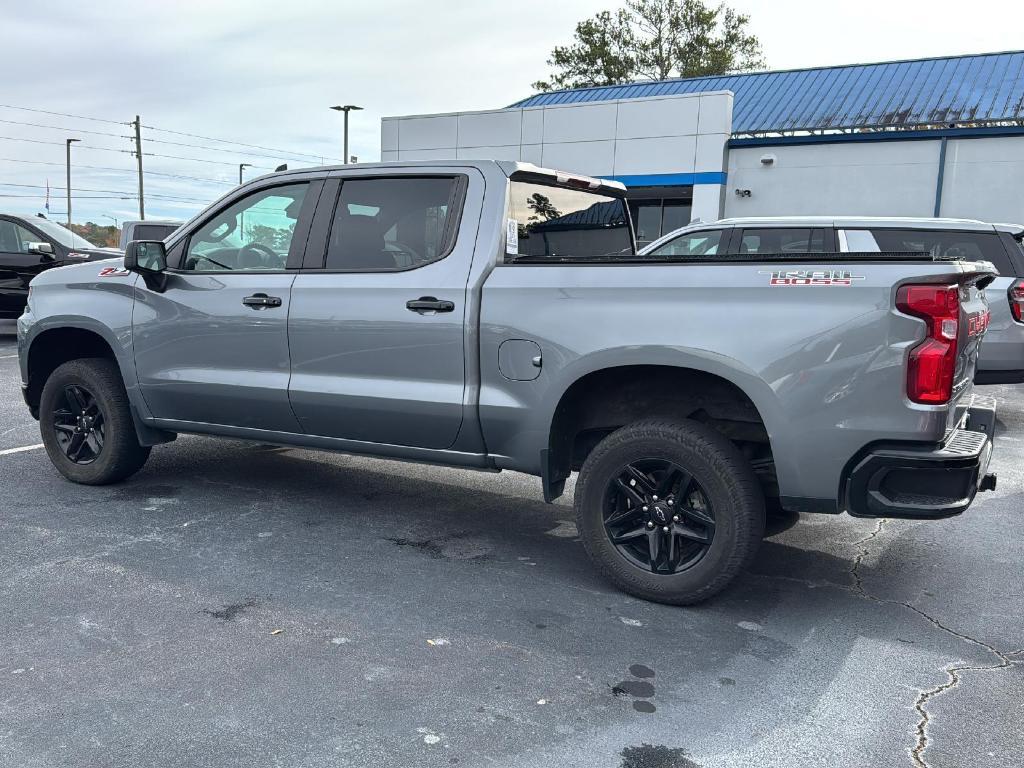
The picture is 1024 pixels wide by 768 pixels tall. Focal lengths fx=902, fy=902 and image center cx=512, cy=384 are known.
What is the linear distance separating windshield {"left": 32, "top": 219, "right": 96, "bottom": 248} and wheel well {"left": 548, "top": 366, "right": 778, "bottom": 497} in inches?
456

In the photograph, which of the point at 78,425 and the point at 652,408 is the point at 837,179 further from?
the point at 78,425

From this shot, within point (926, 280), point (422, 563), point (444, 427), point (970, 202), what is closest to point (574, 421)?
point (444, 427)

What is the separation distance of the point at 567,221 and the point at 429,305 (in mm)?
997

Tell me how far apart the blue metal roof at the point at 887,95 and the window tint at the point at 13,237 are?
50.2 feet

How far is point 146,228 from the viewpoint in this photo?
1319 centimetres

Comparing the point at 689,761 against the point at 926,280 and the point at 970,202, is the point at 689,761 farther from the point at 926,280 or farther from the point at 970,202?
the point at 970,202

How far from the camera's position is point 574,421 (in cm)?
424

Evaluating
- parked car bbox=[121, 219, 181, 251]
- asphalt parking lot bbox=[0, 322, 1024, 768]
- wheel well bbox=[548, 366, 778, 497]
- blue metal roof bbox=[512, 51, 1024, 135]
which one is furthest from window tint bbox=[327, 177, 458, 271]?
blue metal roof bbox=[512, 51, 1024, 135]

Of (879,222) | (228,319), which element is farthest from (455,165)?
(879,222)

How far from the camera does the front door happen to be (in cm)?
479

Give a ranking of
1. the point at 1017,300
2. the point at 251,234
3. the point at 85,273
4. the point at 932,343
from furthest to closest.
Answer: the point at 1017,300
the point at 85,273
the point at 251,234
the point at 932,343

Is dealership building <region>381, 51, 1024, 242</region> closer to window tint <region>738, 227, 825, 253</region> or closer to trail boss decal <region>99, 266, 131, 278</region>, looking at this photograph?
window tint <region>738, 227, 825, 253</region>

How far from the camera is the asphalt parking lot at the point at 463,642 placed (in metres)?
2.79

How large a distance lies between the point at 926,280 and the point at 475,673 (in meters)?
2.16
